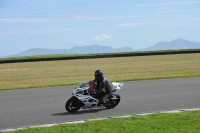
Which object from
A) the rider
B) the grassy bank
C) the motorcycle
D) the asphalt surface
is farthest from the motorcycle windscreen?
the grassy bank

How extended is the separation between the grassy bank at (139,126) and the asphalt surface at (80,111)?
1494mm

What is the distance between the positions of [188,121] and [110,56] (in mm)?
60358

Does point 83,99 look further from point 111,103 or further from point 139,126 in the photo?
point 139,126

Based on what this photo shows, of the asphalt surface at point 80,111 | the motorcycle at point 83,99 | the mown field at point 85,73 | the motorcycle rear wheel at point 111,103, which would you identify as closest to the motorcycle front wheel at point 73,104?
the motorcycle at point 83,99

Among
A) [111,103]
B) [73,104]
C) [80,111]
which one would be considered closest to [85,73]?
[111,103]

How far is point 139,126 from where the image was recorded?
9070mm

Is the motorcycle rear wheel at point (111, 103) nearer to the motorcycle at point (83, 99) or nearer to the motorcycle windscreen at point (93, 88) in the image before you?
the motorcycle at point (83, 99)

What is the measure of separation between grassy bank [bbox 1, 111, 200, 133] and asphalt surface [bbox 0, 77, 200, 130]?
1494mm

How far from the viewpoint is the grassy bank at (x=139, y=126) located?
861 centimetres

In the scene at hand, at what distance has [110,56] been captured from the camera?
69750mm

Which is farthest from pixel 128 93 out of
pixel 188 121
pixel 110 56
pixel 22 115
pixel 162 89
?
pixel 110 56

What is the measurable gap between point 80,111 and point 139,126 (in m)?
3.98

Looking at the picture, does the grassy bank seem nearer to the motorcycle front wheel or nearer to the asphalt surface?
the asphalt surface

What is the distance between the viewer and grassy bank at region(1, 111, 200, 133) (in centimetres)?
861
